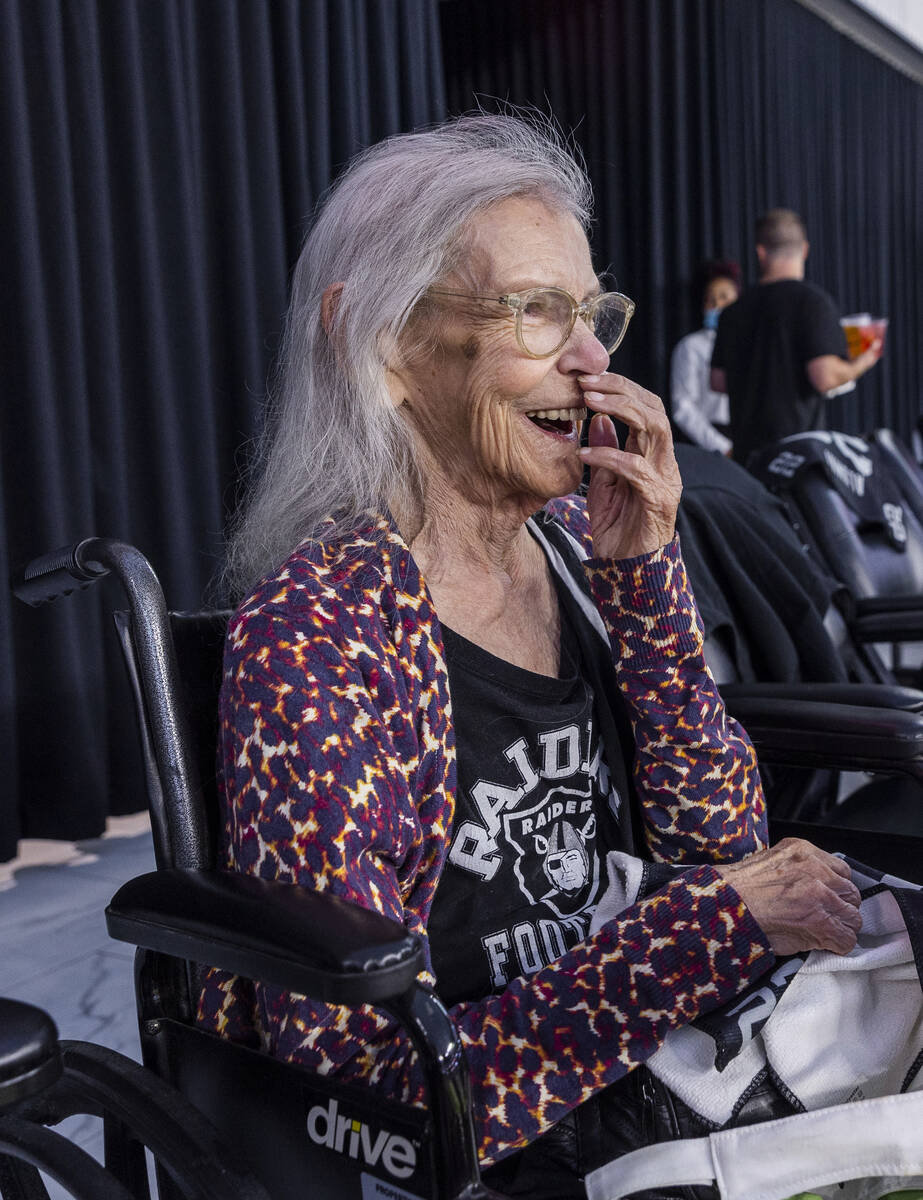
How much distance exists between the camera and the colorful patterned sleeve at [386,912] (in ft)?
2.57

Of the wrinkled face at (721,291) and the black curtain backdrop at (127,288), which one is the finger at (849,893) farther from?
the wrinkled face at (721,291)

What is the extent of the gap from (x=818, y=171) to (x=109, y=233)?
17.4 ft

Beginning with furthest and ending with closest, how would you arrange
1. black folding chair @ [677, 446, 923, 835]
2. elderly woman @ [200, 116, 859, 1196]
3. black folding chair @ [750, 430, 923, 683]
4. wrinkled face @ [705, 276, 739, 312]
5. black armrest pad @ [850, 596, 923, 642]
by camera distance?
1. wrinkled face @ [705, 276, 739, 312]
2. black folding chair @ [750, 430, 923, 683]
3. black armrest pad @ [850, 596, 923, 642]
4. black folding chair @ [677, 446, 923, 835]
5. elderly woman @ [200, 116, 859, 1196]

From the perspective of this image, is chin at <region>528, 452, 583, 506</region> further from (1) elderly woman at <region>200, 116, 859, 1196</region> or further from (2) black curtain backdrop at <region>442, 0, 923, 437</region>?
(2) black curtain backdrop at <region>442, 0, 923, 437</region>

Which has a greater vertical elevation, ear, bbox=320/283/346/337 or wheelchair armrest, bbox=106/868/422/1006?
ear, bbox=320/283/346/337

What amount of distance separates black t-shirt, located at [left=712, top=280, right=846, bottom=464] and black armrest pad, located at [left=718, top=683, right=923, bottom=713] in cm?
283

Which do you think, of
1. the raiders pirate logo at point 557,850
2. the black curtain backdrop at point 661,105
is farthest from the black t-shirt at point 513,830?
the black curtain backdrop at point 661,105

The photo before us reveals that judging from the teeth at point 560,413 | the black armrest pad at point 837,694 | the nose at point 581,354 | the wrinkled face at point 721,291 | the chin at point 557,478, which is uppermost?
the wrinkled face at point 721,291

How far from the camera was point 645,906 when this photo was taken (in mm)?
863

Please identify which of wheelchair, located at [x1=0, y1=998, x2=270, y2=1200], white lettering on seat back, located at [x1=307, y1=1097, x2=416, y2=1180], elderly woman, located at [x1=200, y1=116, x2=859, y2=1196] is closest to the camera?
wheelchair, located at [x1=0, y1=998, x2=270, y2=1200]

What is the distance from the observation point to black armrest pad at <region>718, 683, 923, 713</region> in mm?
1312

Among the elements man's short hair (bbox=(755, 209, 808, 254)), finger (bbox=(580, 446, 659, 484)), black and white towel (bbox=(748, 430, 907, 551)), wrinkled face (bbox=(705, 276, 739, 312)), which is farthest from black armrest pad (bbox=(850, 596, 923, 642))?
wrinkled face (bbox=(705, 276, 739, 312))

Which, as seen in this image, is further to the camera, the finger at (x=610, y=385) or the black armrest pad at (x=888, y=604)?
the black armrest pad at (x=888, y=604)

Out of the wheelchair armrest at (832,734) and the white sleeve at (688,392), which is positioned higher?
the white sleeve at (688,392)
